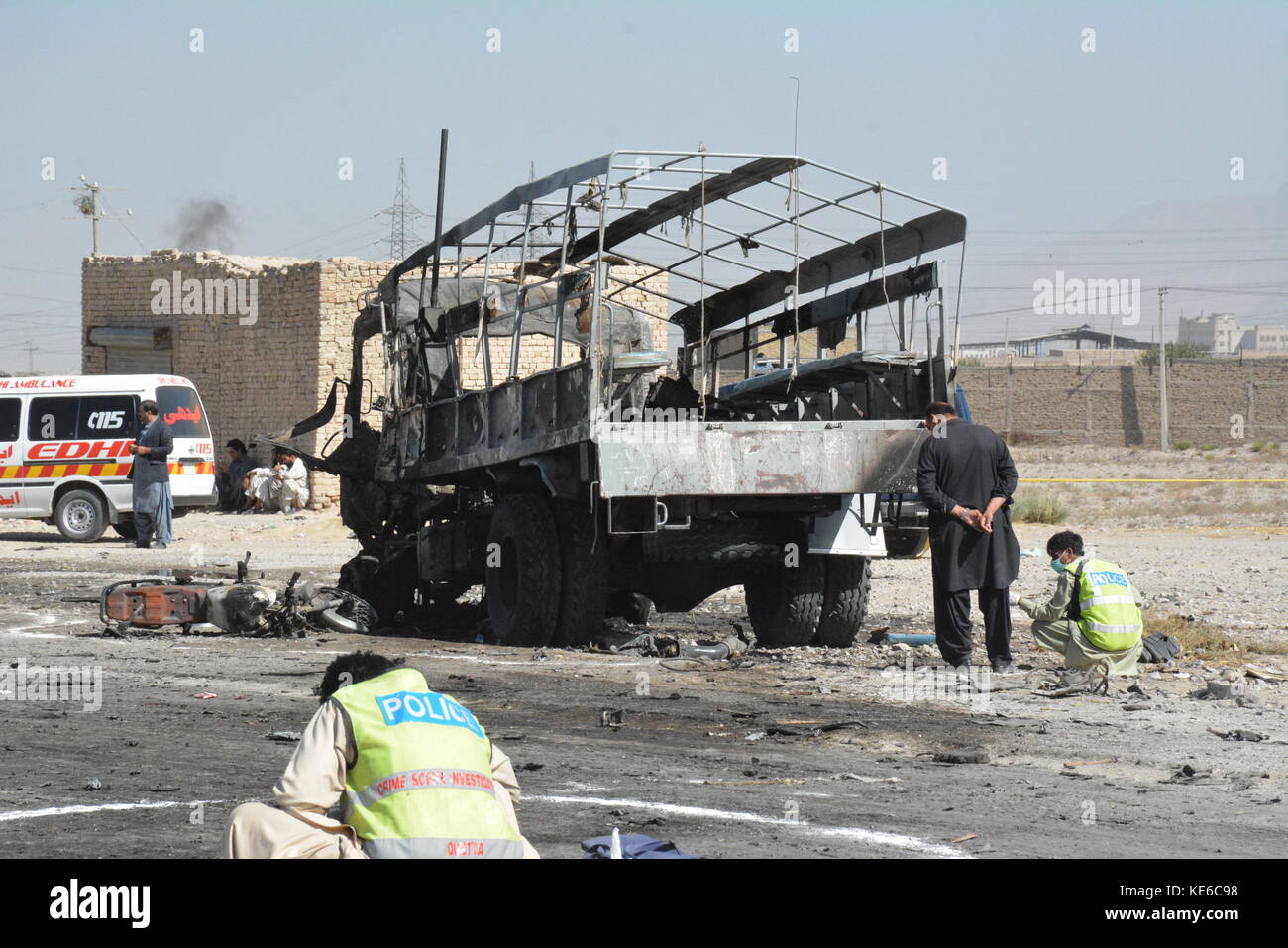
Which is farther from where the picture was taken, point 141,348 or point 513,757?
point 141,348

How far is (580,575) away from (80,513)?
13.5 meters

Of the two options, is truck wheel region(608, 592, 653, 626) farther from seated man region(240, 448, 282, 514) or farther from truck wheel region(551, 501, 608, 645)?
seated man region(240, 448, 282, 514)

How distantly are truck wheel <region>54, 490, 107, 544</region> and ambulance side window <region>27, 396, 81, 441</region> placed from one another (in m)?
0.87

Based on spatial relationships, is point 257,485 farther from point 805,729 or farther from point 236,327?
point 805,729

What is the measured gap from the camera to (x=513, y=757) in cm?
722

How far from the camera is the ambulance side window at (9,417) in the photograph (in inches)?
880

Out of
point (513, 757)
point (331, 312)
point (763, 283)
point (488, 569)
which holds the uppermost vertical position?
point (331, 312)

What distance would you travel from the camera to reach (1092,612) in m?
9.29

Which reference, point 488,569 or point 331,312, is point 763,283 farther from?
point 331,312

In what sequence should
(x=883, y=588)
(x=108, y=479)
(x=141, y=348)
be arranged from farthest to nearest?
(x=141, y=348), (x=108, y=479), (x=883, y=588)

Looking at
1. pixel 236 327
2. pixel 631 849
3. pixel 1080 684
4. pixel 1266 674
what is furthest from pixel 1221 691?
pixel 236 327
